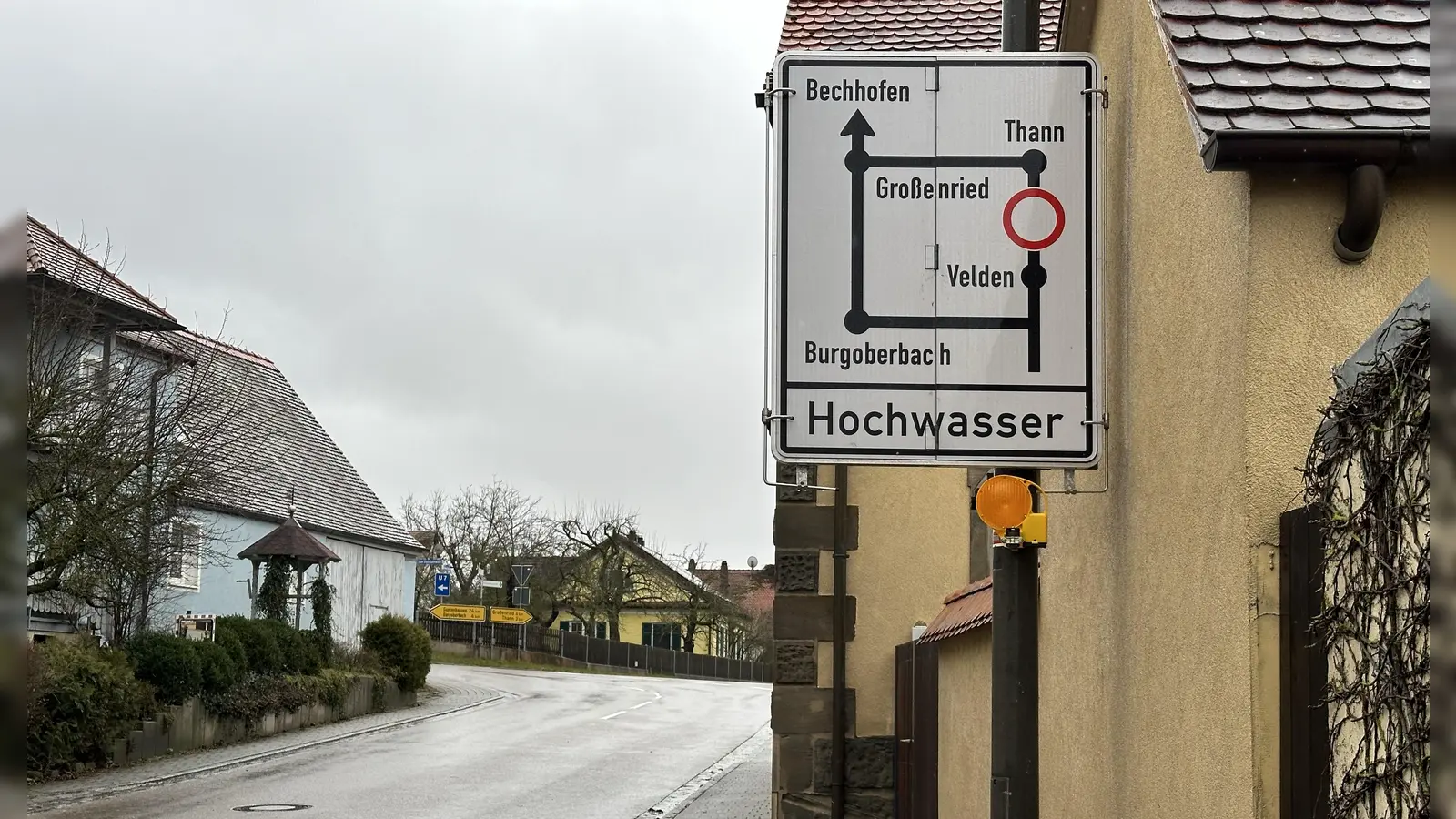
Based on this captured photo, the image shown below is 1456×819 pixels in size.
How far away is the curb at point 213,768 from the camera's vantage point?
18453 mm

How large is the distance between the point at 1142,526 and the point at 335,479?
136 feet

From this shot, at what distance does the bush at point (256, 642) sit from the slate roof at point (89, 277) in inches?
211

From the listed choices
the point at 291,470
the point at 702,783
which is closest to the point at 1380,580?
the point at 702,783

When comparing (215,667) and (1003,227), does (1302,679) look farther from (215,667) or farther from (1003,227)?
(215,667)

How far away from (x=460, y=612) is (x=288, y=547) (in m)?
32.2

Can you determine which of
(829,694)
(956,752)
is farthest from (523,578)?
(956,752)

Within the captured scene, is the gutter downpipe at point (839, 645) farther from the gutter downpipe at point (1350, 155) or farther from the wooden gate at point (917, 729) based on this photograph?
the gutter downpipe at point (1350, 155)

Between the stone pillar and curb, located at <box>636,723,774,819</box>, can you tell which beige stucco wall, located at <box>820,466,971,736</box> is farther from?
curb, located at <box>636,723,774,819</box>

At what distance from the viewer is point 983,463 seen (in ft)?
18.2

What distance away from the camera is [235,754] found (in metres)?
24.7

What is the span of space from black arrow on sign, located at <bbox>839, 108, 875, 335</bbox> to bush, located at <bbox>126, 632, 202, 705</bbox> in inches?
834

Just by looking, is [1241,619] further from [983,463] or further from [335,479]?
[335,479]

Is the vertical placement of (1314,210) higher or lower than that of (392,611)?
higher

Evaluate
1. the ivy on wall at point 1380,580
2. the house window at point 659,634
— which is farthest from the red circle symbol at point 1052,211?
the house window at point 659,634
